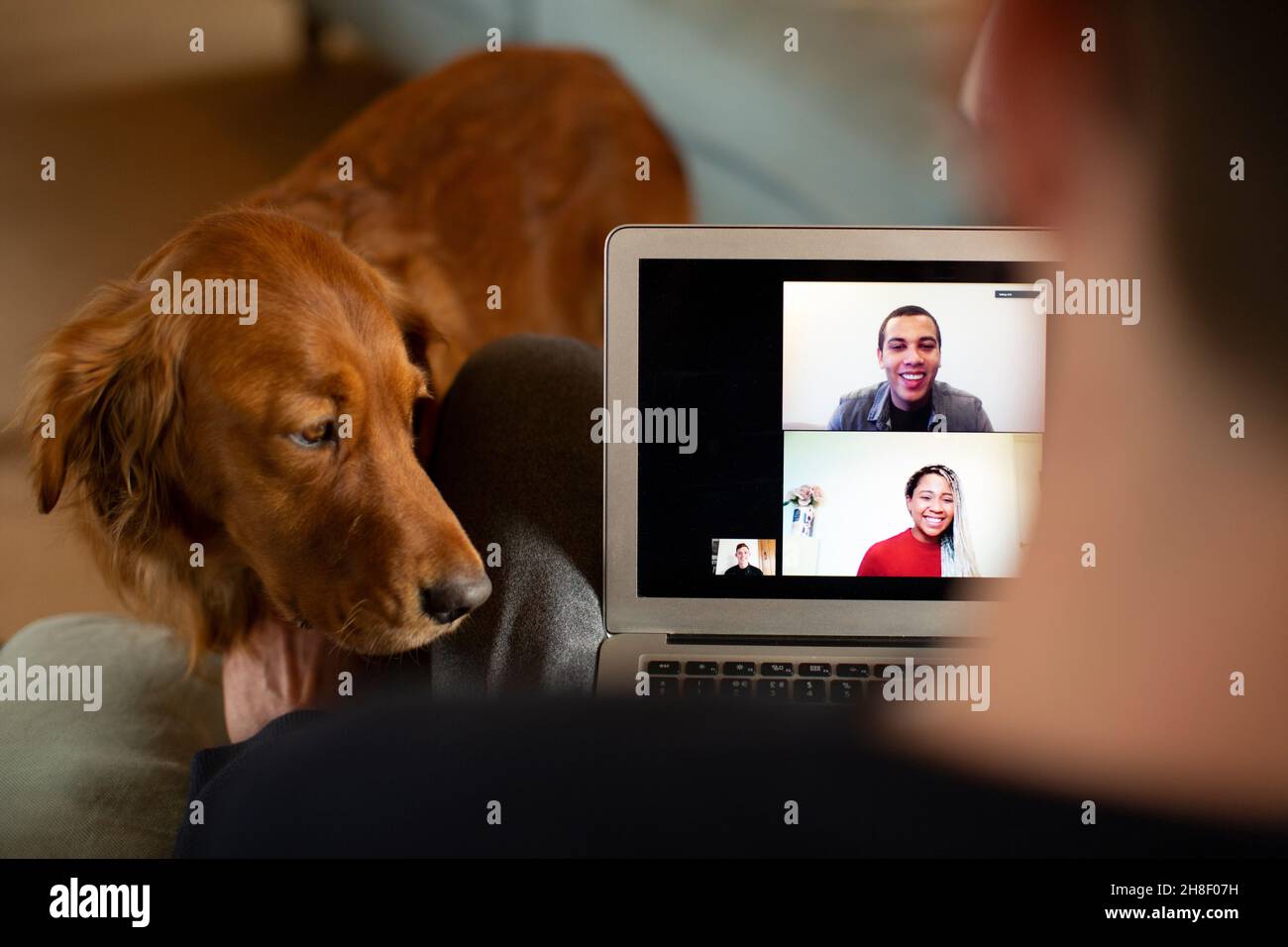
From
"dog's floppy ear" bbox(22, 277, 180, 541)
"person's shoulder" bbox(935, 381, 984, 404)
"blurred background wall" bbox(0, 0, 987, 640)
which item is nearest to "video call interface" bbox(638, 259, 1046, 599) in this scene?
"person's shoulder" bbox(935, 381, 984, 404)

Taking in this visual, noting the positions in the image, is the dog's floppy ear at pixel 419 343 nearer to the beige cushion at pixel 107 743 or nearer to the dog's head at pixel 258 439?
the dog's head at pixel 258 439

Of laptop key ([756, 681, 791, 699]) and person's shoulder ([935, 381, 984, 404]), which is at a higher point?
person's shoulder ([935, 381, 984, 404])

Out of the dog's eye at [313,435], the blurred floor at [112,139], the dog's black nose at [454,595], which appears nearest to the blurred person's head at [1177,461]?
the dog's black nose at [454,595]

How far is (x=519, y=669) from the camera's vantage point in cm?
60

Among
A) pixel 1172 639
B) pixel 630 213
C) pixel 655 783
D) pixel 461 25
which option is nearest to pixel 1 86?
pixel 461 25

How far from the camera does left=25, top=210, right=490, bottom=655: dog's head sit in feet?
1.95

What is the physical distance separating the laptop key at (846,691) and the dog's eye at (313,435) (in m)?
0.34

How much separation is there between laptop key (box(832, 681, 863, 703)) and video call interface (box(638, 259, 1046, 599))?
0.07 m

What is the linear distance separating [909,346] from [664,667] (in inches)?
10.0

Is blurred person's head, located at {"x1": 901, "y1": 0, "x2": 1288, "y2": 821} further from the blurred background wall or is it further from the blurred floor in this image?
the blurred floor

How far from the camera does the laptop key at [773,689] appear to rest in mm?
603
